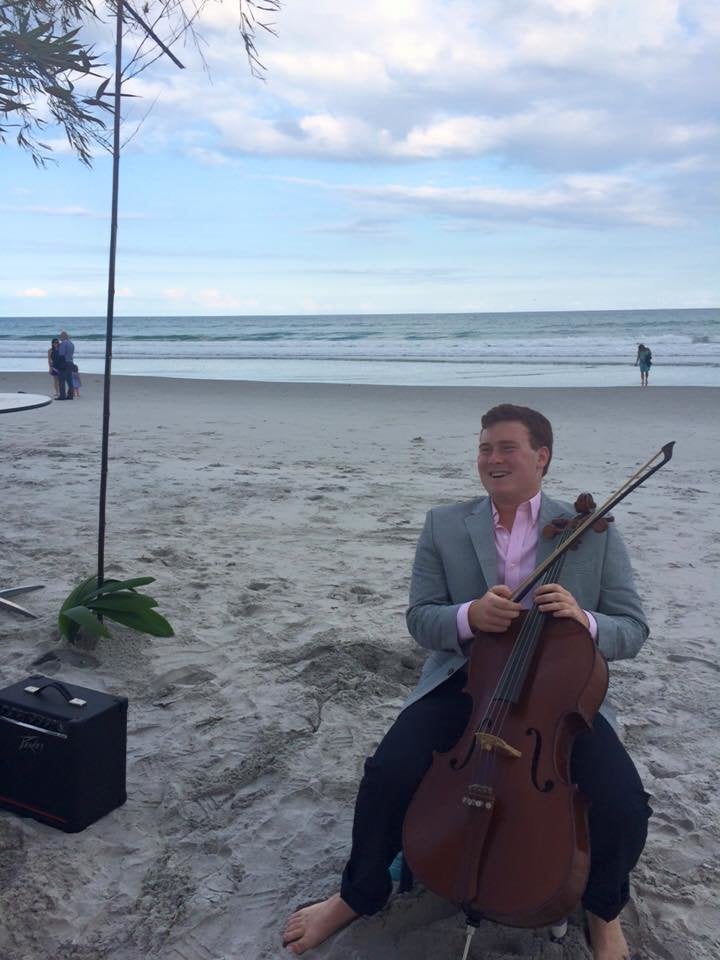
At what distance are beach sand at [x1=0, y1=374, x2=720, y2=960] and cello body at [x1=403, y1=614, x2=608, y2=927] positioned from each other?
39cm

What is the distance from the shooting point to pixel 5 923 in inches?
83.0

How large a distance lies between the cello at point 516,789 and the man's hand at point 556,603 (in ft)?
0.12

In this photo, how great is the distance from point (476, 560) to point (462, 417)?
1048 centimetres

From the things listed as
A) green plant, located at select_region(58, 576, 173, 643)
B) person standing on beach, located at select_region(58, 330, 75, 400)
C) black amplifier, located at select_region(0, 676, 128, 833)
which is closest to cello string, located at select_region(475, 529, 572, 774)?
black amplifier, located at select_region(0, 676, 128, 833)

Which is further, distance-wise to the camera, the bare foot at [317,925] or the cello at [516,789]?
the bare foot at [317,925]

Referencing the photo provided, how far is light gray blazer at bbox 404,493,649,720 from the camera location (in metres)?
2.25

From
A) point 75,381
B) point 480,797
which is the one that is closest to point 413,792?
point 480,797

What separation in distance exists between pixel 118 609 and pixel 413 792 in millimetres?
1905

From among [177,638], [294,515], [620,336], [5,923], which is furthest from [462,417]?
[620,336]

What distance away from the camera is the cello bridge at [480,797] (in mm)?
1808

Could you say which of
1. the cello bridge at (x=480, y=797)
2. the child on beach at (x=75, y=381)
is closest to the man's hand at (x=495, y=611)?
the cello bridge at (x=480, y=797)

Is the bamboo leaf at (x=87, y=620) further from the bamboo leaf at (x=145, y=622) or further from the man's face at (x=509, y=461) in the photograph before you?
the man's face at (x=509, y=461)

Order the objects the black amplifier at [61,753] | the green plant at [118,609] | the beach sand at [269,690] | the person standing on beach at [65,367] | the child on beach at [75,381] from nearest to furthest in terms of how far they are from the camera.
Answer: the beach sand at [269,690]
the black amplifier at [61,753]
the green plant at [118,609]
the person standing on beach at [65,367]
the child on beach at [75,381]

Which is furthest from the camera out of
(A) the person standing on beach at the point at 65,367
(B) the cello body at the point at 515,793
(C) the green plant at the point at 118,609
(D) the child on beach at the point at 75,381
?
(D) the child on beach at the point at 75,381
